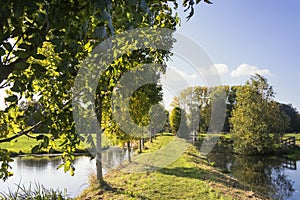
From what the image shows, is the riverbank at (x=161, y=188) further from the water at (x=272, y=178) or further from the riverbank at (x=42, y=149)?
the water at (x=272, y=178)

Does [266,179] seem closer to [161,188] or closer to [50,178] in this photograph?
[161,188]

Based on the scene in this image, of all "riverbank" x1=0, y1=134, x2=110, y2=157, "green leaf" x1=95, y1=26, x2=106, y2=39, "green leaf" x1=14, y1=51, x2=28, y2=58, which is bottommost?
"riverbank" x1=0, y1=134, x2=110, y2=157

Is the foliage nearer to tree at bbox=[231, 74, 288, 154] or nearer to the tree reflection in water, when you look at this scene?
tree at bbox=[231, 74, 288, 154]

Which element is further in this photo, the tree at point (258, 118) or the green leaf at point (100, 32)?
the tree at point (258, 118)

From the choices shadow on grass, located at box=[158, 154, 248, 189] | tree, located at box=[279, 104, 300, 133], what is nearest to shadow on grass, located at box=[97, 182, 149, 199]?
shadow on grass, located at box=[158, 154, 248, 189]

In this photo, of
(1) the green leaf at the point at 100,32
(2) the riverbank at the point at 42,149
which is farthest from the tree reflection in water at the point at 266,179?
(1) the green leaf at the point at 100,32

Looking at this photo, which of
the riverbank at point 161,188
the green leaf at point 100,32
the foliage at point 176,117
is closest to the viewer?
the green leaf at point 100,32

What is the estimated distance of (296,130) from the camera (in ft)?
164

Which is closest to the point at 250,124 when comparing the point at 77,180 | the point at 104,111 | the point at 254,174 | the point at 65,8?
the point at 254,174

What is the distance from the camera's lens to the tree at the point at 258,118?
86.1 feet

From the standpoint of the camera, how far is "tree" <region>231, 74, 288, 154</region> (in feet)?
86.1

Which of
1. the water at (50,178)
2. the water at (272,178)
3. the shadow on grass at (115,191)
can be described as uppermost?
the shadow on grass at (115,191)

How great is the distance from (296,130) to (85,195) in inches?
1914

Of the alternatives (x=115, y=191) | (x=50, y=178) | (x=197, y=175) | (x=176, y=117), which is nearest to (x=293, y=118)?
(x=176, y=117)
